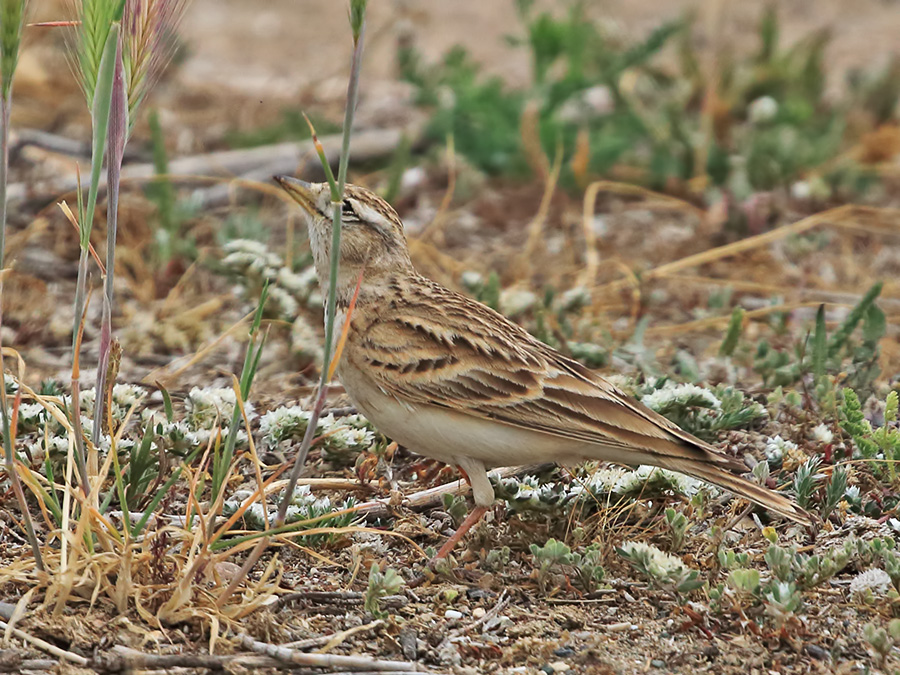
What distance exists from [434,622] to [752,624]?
1034 mm

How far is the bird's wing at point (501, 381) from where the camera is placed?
175 inches

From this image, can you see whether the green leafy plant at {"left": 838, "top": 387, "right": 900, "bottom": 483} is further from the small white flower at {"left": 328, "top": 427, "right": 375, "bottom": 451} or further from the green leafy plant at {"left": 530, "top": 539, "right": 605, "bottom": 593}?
the small white flower at {"left": 328, "top": 427, "right": 375, "bottom": 451}

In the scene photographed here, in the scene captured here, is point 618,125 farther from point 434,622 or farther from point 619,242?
point 434,622

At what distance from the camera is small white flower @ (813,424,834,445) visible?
5207 millimetres

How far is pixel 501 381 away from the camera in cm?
464

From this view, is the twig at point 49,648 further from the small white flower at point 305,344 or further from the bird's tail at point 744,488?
Result: the small white flower at point 305,344

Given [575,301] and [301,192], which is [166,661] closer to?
[301,192]

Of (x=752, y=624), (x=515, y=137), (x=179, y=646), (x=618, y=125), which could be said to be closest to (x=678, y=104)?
(x=618, y=125)

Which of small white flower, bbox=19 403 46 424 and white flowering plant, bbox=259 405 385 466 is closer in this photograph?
small white flower, bbox=19 403 46 424

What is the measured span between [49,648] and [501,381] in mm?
1813

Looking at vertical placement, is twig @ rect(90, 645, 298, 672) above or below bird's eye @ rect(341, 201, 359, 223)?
below

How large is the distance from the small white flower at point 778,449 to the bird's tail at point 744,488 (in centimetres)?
73

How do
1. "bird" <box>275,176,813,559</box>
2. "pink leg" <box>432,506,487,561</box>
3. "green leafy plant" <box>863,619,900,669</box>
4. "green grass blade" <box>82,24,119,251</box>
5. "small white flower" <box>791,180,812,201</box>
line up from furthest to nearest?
"small white flower" <box>791,180,812,201</box>, "pink leg" <box>432,506,487,561</box>, "bird" <box>275,176,813,559</box>, "green leafy plant" <box>863,619,900,669</box>, "green grass blade" <box>82,24,119,251</box>

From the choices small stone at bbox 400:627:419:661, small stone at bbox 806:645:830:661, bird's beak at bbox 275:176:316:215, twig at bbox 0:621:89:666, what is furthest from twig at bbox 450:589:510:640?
bird's beak at bbox 275:176:316:215
